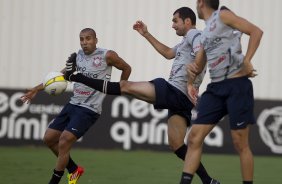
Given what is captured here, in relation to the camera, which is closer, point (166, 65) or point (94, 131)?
point (94, 131)

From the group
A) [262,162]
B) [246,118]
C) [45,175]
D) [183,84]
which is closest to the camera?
[246,118]

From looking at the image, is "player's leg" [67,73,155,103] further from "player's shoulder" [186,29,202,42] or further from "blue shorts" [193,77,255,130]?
"blue shorts" [193,77,255,130]

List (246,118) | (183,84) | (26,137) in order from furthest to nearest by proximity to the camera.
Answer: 1. (26,137)
2. (183,84)
3. (246,118)

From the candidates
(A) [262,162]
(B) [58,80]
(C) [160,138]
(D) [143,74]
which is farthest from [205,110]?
(D) [143,74]

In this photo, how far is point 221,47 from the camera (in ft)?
30.1

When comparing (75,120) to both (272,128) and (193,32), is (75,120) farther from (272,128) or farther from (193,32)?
(272,128)

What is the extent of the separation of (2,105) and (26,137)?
914mm

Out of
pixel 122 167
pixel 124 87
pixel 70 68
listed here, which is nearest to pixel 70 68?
pixel 70 68

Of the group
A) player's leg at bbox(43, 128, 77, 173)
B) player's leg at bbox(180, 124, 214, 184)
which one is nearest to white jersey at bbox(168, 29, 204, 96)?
player's leg at bbox(180, 124, 214, 184)

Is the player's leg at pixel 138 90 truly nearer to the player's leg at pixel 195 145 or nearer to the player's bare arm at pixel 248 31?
the player's leg at pixel 195 145

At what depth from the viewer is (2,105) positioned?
18.4 meters

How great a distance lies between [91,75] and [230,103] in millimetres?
2773

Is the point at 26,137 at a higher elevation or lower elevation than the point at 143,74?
lower

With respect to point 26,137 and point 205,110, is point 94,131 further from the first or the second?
point 205,110
